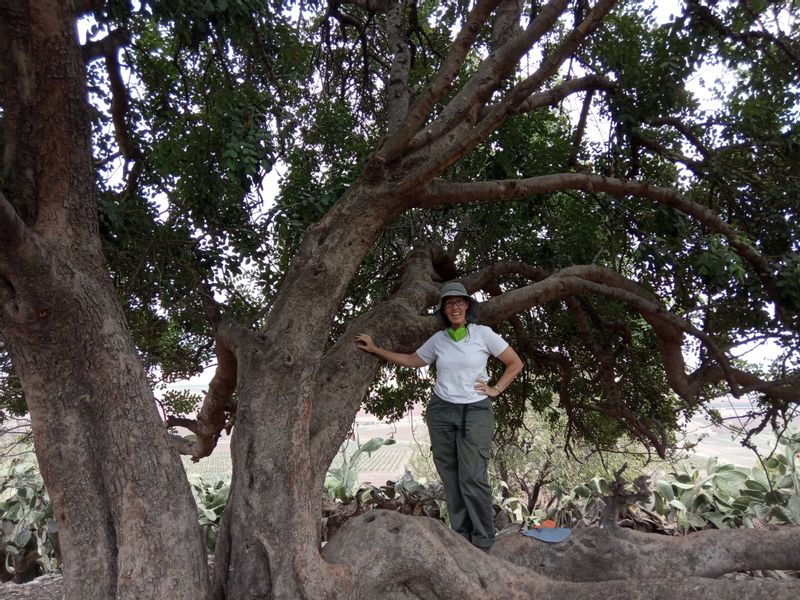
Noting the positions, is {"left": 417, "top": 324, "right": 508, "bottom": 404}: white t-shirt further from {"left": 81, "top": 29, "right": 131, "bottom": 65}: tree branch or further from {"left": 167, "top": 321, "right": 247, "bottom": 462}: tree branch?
{"left": 81, "top": 29, "right": 131, "bottom": 65}: tree branch

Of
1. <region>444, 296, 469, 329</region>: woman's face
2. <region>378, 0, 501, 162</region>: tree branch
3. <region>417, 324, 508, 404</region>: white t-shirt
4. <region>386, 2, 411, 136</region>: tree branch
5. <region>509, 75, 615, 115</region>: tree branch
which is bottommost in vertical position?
<region>417, 324, 508, 404</region>: white t-shirt

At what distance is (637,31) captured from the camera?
18.1 feet

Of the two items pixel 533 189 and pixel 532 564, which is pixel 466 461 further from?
pixel 533 189

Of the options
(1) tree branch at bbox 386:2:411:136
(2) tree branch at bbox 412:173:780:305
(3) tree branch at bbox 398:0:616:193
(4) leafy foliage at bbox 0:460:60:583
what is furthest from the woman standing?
(4) leafy foliage at bbox 0:460:60:583

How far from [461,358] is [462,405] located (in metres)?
0.29

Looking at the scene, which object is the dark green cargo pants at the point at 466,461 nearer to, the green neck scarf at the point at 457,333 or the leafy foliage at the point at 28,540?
the green neck scarf at the point at 457,333

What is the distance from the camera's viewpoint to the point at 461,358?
3.66m

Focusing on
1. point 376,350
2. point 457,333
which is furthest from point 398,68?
point 376,350

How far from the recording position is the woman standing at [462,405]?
342cm

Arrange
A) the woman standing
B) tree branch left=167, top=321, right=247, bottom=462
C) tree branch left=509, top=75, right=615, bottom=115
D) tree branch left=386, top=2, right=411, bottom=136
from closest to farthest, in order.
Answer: the woman standing, tree branch left=167, top=321, right=247, bottom=462, tree branch left=509, top=75, right=615, bottom=115, tree branch left=386, top=2, right=411, bottom=136

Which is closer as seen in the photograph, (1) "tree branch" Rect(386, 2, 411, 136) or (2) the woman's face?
(2) the woman's face

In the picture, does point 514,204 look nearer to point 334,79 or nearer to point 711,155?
point 711,155

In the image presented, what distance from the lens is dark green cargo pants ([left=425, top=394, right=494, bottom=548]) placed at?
134 inches

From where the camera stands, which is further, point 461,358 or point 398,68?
point 398,68
